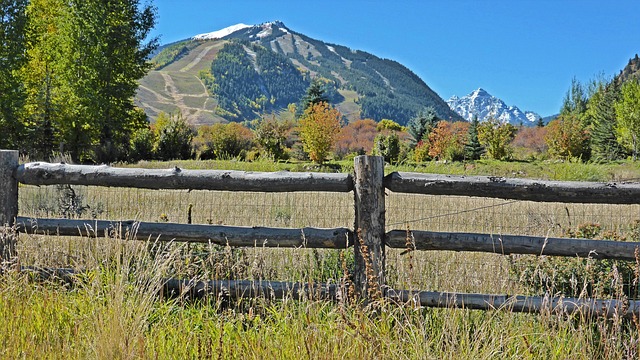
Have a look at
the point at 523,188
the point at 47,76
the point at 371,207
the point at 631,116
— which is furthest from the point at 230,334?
the point at 631,116

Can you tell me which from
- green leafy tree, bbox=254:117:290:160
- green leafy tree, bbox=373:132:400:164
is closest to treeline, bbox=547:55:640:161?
green leafy tree, bbox=373:132:400:164

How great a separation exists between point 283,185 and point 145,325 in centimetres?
173

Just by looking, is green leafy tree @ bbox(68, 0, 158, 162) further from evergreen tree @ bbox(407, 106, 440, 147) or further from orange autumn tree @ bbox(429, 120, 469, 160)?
evergreen tree @ bbox(407, 106, 440, 147)

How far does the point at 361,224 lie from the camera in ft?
13.3

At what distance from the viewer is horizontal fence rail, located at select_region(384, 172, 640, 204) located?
4.18 metres

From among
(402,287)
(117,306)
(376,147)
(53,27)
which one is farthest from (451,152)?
(117,306)

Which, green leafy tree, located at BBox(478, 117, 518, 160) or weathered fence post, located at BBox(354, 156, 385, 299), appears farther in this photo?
→ green leafy tree, located at BBox(478, 117, 518, 160)

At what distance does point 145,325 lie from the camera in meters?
3.06

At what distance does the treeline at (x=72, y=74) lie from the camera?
24.0m

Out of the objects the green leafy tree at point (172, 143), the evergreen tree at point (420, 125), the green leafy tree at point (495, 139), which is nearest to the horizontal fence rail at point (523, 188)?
the green leafy tree at point (172, 143)

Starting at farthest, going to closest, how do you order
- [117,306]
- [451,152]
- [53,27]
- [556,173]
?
[451,152] < [53,27] < [556,173] < [117,306]

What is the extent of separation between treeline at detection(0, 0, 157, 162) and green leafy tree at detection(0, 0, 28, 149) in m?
0.04

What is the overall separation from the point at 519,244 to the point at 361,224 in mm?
1224

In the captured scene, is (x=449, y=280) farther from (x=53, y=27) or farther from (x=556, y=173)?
(x=53, y=27)
